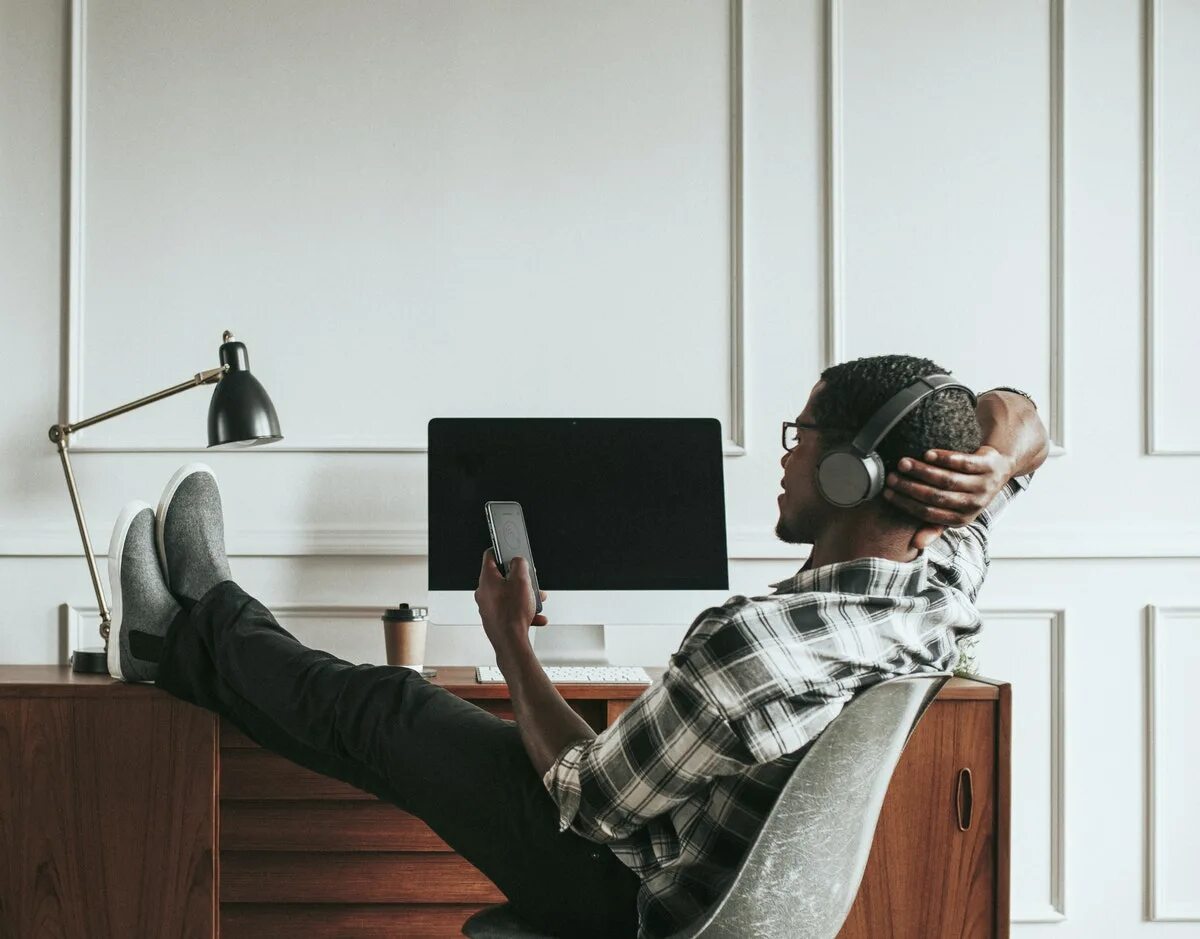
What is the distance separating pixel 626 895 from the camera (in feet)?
4.12

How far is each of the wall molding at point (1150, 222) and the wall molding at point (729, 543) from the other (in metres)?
0.20

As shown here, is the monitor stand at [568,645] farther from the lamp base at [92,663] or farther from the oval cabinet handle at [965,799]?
the lamp base at [92,663]

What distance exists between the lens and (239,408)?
2.01m

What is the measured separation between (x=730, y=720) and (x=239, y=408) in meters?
1.28

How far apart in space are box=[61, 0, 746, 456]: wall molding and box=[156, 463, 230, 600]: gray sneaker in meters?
0.45

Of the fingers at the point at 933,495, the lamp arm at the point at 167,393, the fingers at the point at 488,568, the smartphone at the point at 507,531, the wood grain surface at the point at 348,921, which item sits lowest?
the wood grain surface at the point at 348,921

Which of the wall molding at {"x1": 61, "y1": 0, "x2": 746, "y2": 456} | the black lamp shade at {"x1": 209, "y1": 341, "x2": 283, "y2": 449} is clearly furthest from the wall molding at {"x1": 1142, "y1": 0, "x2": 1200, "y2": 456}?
the black lamp shade at {"x1": 209, "y1": 341, "x2": 283, "y2": 449}

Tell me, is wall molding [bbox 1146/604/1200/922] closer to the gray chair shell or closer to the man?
the man

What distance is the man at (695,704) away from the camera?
1114mm

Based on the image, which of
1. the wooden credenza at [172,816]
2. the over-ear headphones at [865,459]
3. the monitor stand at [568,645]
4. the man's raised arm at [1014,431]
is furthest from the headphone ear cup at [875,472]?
the monitor stand at [568,645]

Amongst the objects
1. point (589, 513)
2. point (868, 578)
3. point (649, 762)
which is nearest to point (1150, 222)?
point (589, 513)

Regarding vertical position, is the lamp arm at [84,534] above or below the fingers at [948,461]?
below

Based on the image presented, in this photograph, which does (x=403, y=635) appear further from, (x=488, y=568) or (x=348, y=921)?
(x=488, y=568)

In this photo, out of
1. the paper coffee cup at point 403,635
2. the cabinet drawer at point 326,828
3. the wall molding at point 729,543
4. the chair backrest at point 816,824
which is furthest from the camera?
the wall molding at point 729,543
